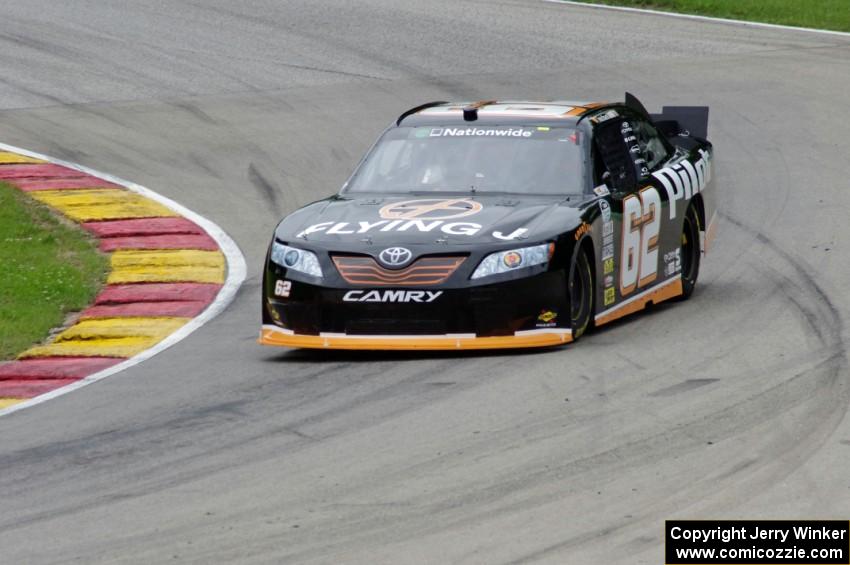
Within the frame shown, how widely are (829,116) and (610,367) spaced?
1126 centimetres

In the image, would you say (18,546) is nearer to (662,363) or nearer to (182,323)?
(662,363)

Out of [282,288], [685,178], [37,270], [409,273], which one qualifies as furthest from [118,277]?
[685,178]

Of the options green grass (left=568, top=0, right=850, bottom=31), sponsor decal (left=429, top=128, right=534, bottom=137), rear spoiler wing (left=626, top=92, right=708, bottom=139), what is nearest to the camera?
Answer: sponsor decal (left=429, top=128, right=534, bottom=137)

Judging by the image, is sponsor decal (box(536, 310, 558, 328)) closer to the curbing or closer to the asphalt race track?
the asphalt race track

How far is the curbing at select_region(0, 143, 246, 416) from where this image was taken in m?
10.6

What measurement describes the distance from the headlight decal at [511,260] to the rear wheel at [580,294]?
26 cm

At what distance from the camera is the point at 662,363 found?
9656mm

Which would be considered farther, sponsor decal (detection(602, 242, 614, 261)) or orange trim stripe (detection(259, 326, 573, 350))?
sponsor decal (detection(602, 242, 614, 261))

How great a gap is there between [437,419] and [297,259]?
2.05m

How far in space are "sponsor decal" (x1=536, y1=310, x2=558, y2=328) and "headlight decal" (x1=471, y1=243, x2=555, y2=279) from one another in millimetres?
293

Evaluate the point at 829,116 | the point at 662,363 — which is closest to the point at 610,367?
the point at 662,363

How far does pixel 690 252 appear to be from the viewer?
1255cm

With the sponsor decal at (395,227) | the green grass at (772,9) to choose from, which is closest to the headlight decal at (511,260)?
the sponsor decal at (395,227)

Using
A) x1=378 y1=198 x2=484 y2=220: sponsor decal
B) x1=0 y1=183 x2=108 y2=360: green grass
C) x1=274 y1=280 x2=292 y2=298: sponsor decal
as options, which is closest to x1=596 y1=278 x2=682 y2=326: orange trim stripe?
x1=378 y1=198 x2=484 y2=220: sponsor decal
